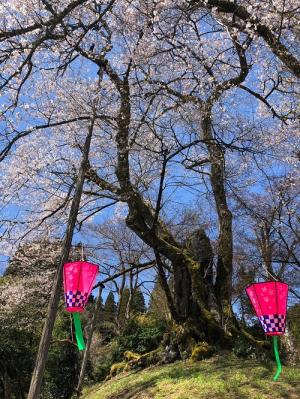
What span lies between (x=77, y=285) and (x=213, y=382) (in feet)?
9.65

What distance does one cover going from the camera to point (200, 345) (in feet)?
28.2

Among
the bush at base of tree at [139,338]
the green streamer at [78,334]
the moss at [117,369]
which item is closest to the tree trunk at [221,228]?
the bush at base of tree at [139,338]

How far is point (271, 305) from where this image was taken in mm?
5379

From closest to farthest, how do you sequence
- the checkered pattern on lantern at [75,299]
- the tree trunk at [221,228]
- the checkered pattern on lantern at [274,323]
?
the checkered pattern on lantern at [274,323] → the checkered pattern on lantern at [75,299] → the tree trunk at [221,228]

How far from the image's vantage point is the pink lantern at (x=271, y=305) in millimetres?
5305

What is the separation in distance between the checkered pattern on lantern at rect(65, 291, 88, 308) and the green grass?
7.79 feet

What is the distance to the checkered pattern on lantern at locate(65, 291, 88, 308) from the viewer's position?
18.0 ft

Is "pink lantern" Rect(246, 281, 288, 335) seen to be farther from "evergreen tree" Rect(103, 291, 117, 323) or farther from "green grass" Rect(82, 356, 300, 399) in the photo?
"evergreen tree" Rect(103, 291, 117, 323)

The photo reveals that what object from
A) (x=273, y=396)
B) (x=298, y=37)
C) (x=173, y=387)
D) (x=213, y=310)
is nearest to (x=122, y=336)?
Result: (x=213, y=310)

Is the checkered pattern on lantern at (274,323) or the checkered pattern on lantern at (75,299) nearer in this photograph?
the checkered pattern on lantern at (274,323)

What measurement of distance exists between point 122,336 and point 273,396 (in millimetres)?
7162

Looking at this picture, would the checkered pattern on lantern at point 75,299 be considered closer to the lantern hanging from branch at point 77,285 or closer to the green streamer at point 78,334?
the lantern hanging from branch at point 77,285

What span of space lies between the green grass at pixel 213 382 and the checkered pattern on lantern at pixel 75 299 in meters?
2.37

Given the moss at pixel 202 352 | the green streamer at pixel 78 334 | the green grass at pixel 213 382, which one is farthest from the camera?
the moss at pixel 202 352
